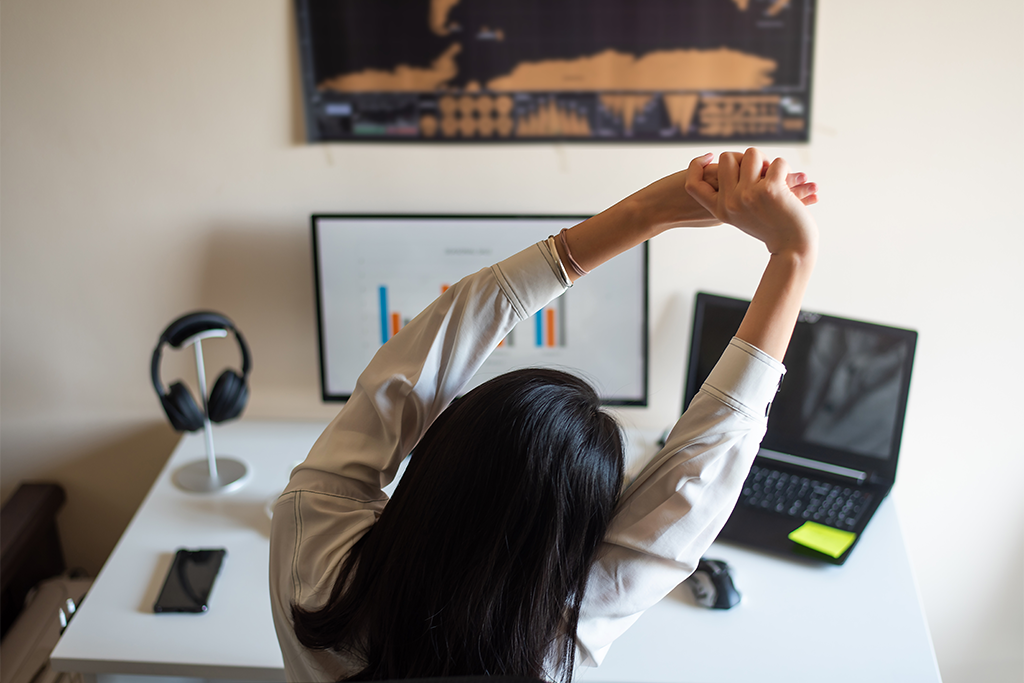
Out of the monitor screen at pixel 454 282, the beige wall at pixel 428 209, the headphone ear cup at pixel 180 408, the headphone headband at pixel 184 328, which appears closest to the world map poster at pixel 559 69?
the beige wall at pixel 428 209

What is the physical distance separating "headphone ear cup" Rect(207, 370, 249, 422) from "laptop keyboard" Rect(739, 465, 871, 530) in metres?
0.92

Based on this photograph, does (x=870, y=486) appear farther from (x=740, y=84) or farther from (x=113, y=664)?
(x=113, y=664)

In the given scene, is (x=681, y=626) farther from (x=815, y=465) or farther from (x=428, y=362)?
(x=428, y=362)

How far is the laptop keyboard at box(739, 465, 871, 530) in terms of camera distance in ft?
4.08

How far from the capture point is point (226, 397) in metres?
1.37

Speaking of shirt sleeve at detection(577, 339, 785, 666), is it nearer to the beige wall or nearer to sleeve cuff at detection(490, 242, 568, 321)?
sleeve cuff at detection(490, 242, 568, 321)

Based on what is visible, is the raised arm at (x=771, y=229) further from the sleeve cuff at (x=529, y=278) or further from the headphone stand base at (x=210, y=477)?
the headphone stand base at (x=210, y=477)

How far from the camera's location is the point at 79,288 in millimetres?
1529

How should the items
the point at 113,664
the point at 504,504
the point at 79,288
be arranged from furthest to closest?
the point at 79,288
the point at 113,664
the point at 504,504

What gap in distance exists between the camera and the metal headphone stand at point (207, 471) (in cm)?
135

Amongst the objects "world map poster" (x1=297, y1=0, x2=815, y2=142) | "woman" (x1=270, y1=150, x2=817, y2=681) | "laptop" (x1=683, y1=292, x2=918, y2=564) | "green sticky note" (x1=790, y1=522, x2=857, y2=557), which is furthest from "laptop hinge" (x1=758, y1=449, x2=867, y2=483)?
"woman" (x1=270, y1=150, x2=817, y2=681)

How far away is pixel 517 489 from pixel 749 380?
0.22 metres

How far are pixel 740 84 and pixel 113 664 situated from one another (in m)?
1.34

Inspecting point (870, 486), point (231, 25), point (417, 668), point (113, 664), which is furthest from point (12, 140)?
point (870, 486)
